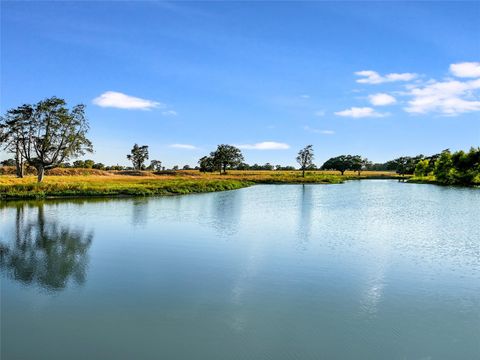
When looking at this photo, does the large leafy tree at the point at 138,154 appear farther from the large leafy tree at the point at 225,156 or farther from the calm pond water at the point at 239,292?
the calm pond water at the point at 239,292

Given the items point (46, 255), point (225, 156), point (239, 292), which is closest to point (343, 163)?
point (225, 156)

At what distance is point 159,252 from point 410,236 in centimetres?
1538

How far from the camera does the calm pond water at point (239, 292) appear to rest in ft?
32.7

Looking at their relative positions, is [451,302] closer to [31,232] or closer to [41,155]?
[31,232]

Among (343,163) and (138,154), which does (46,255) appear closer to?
(138,154)

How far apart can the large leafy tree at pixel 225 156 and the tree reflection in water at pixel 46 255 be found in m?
120

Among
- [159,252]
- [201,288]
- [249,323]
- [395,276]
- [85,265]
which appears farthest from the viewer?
[159,252]

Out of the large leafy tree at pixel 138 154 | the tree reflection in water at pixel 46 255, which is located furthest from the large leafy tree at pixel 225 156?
the tree reflection in water at pixel 46 255

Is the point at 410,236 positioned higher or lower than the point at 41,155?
lower

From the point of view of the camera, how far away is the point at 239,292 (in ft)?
46.3

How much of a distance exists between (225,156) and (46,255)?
131586 mm

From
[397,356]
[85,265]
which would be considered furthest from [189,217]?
[397,356]

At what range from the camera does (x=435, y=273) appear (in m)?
16.8

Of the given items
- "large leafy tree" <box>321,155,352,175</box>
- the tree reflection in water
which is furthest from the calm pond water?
"large leafy tree" <box>321,155,352,175</box>
